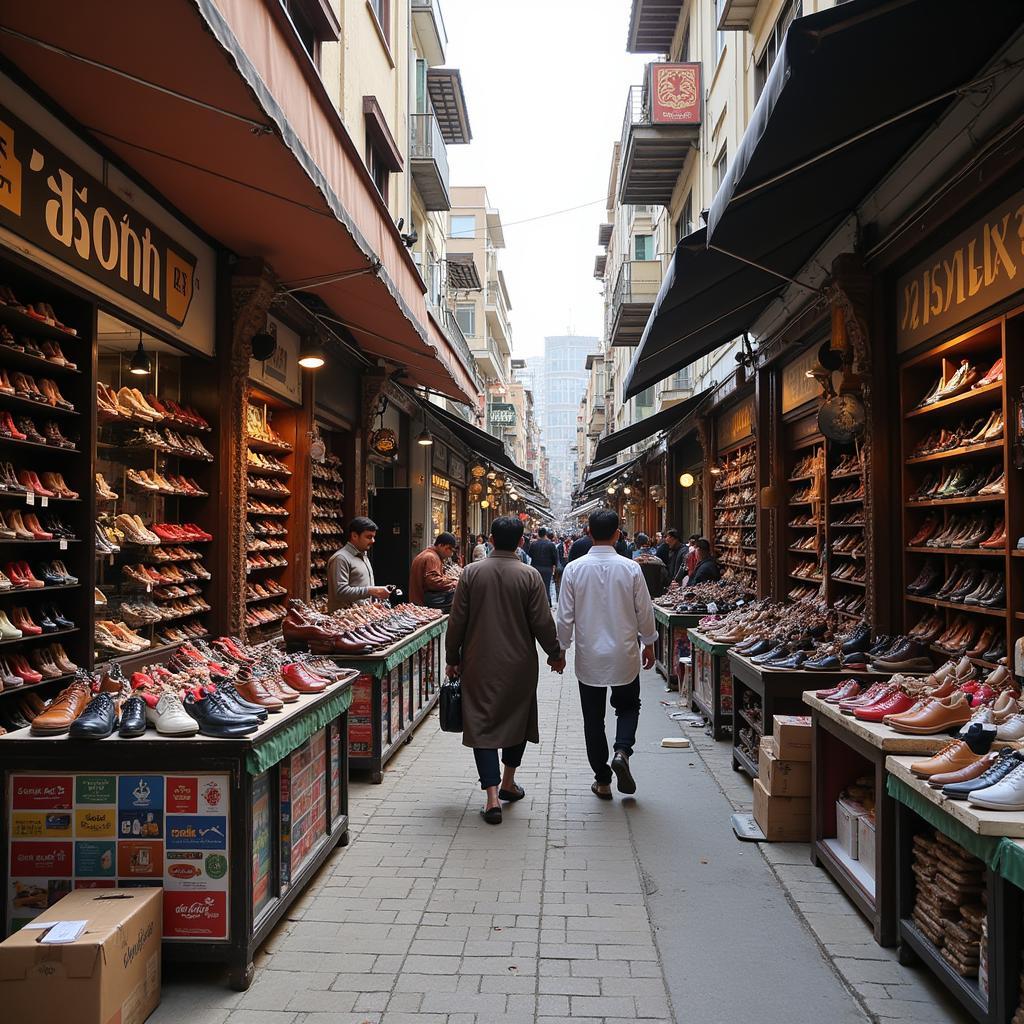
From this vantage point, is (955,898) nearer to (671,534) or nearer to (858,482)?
(858,482)

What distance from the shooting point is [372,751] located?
7141mm

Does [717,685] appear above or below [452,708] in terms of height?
below

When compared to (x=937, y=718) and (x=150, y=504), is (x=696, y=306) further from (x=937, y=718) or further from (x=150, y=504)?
(x=937, y=718)

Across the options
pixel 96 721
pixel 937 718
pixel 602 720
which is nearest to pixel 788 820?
pixel 602 720

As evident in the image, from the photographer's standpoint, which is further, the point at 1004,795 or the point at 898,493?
the point at 898,493

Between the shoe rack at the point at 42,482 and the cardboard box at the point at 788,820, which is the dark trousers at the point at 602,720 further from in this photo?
the shoe rack at the point at 42,482

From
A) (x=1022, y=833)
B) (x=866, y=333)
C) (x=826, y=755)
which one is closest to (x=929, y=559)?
(x=866, y=333)

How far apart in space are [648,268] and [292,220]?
618 inches

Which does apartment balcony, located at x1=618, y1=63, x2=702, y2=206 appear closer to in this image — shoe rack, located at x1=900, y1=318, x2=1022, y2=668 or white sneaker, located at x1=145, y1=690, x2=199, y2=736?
shoe rack, located at x1=900, y1=318, x2=1022, y2=668

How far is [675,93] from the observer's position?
16.4 m

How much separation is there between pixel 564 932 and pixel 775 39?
1069 centimetres

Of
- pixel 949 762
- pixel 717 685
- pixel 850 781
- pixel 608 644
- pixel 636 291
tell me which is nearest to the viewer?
pixel 949 762

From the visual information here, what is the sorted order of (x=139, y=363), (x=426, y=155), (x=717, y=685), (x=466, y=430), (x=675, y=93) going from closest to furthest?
(x=139, y=363), (x=717, y=685), (x=675, y=93), (x=426, y=155), (x=466, y=430)

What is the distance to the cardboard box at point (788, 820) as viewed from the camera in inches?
225
